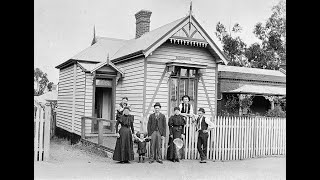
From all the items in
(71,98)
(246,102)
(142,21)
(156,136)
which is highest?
(142,21)

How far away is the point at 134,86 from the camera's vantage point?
12820mm

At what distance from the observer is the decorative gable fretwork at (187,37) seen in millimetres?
12508

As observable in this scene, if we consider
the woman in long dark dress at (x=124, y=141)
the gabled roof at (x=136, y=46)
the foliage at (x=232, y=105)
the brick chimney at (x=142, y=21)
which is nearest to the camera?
the woman in long dark dress at (x=124, y=141)

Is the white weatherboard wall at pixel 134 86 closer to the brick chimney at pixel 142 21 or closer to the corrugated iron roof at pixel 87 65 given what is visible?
the corrugated iron roof at pixel 87 65

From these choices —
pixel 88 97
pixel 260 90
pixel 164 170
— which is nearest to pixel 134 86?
pixel 88 97

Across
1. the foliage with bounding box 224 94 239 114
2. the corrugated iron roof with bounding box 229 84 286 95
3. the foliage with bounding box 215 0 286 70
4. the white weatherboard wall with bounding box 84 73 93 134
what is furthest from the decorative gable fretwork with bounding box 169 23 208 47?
the corrugated iron roof with bounding box 229 84 286 95

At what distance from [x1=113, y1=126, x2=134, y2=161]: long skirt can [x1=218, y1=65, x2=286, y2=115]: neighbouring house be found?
28.0 feet

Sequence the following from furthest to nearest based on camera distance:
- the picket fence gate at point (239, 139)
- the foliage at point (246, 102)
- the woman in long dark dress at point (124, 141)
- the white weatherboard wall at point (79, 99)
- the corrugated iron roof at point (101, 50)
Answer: the foliage at point (246, 102)
the corrugated iron roof at point (101, 50)
the white weatherboard wall at point (79, 99)
the picket fence gate at point (239, 139)
the woman in long dark dress at point (124, 141)

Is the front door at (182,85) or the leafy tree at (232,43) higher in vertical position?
the leafy tree at (232,43)

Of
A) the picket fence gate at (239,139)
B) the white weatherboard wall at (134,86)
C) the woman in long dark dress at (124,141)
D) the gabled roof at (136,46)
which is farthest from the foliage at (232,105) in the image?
the woman in long dark dress at (124,141)

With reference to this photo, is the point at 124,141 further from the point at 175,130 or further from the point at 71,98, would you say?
the point at 71,98

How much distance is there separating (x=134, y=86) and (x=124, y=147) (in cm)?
403
